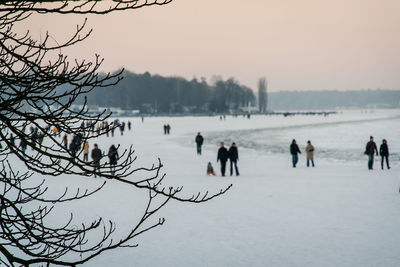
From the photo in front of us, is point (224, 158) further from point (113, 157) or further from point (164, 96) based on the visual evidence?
point (164, 96)

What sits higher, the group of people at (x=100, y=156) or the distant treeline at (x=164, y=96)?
the distant treeline at (x=164, y=96)

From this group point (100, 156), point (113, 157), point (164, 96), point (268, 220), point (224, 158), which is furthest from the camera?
point (164, 96)

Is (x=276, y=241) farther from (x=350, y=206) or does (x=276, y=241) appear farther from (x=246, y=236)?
(x=350, y=206)

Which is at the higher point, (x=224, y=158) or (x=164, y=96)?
(x=164, y=96)

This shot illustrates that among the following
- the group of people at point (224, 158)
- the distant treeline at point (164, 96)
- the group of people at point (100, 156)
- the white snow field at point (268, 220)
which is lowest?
the white snow field at point (268, 220)

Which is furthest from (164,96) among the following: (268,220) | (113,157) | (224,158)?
(268,220)

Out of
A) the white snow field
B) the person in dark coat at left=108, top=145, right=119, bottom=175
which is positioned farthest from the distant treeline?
the white snow field

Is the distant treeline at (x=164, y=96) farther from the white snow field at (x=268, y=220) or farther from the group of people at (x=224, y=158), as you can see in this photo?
the white snow field at (x=268, y=220)

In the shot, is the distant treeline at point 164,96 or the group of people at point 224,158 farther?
the distant treeline at point 164,96

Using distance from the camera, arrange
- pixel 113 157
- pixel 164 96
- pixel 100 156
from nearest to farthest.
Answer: pixel 100 156, pixel 113 157, pixel 164 96

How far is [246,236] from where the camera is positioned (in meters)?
6.66

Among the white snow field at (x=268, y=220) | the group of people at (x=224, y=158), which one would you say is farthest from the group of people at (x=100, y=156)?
the group of people at (x=224, y=158)

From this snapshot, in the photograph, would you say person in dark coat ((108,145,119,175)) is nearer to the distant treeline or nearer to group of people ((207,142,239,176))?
group of people ((207,142,239,176))

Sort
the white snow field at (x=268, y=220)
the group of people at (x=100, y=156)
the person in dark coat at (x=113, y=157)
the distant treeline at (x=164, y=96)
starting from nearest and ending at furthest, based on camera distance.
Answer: the person in dark coat at (x=113, y=157) < the group of people at (x=100, y=156) < the white snow field at (x=268, y=220) < the distant treeline at (x=164, y=96)
